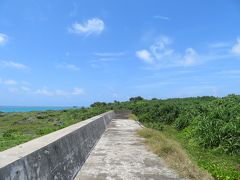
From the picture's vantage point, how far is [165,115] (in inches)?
1072

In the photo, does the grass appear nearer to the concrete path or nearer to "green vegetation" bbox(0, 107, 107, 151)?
the concrete path

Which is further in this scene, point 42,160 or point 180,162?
point 180,162

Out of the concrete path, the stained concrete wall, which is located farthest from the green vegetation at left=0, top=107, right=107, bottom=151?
the stained concrete wall

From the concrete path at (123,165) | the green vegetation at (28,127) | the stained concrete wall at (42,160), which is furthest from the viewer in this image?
the green vegetation at (28,127)

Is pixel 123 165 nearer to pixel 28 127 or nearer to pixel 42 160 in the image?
pixel 42 160

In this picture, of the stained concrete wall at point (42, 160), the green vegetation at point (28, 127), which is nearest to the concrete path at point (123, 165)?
the stained concrete wall at point (42, 160)

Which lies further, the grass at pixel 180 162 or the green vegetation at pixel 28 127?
the green vegetation at pixel 28 127

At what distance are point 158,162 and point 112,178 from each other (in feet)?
6.97

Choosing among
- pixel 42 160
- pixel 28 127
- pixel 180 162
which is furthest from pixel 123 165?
pixel 28 127

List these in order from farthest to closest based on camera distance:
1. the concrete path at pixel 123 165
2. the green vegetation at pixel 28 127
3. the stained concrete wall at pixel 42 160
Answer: the green vegetation at pixel 28 127, the concrete path at pixel 123 165, the stained concrete wall at pixel 42 160

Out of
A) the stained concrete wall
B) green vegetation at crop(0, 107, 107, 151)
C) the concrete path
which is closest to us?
the stained concrete wall

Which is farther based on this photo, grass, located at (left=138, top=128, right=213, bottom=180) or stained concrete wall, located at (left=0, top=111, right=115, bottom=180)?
grass, located at (left=138, top=128, right=213, bottom=180)

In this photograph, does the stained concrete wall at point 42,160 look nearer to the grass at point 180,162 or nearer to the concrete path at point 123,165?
the concrete path at point 123,165

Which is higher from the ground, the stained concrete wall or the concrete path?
the stained concrete wall
